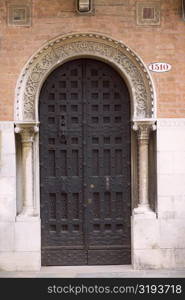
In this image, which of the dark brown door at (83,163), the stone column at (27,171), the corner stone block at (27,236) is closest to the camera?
the corner stone block at (27,236)

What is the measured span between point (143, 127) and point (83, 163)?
1220 millimetres

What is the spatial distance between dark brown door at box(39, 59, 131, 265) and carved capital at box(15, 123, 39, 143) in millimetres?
258

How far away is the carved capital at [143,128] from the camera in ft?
32.3

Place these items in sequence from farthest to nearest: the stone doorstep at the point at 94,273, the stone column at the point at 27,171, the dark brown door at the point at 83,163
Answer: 1. the dark brown door at the point at 83,163
2. the stone column at the point at 27,171
3. the stone doorstep at the point at 94,273

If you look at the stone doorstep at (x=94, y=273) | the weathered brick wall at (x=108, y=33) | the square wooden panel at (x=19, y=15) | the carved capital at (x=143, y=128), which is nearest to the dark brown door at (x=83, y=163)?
the stone doorstep at (x=94, y=273)

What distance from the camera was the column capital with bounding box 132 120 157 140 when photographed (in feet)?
32.3

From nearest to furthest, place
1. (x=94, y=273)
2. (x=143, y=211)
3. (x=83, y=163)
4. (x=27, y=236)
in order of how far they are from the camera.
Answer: (x=94, y=273), (x=27, y=236), (x=143, y=211), (x=83, y=163)

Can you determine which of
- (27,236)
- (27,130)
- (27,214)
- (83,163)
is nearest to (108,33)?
(27,130)

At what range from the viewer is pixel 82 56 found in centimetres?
1001

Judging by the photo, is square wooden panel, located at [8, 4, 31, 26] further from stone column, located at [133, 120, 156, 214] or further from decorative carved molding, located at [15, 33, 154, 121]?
stone column, located at [133, 120, 156, 214]

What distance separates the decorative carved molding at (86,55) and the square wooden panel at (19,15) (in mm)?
569

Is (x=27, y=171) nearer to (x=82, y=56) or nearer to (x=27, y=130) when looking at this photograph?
(x=27, y=130)

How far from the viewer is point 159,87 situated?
9.86 metres

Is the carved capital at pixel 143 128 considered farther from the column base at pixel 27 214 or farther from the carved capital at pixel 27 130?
the column base at pixel 27 214
